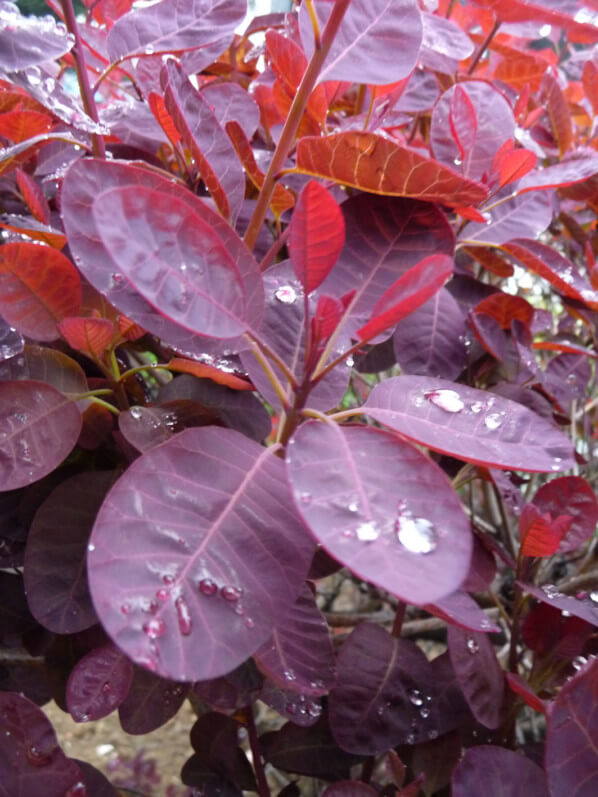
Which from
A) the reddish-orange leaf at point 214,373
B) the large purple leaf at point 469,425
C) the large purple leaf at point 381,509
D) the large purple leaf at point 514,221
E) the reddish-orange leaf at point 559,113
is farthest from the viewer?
the reddish-orange leaf at point 559,113

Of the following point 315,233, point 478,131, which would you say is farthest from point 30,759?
point 478,131

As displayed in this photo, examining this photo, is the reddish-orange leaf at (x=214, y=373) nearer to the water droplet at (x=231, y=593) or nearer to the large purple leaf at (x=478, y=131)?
the water droplet at (x=231, y=593)

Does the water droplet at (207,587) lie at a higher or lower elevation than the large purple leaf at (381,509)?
lower

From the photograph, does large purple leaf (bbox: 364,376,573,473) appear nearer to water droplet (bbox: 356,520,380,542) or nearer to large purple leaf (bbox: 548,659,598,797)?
water droplet (bbox: 356,520,380,542)

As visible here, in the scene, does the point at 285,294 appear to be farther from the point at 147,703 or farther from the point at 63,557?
the point at 147,703

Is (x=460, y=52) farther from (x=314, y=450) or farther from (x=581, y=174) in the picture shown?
(x=314, y=450)

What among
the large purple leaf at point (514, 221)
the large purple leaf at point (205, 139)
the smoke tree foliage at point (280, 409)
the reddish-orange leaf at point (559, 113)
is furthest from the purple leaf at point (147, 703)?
the reddish-orange leaf at point (559, 113)

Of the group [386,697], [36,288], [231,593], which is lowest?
[386,697]
